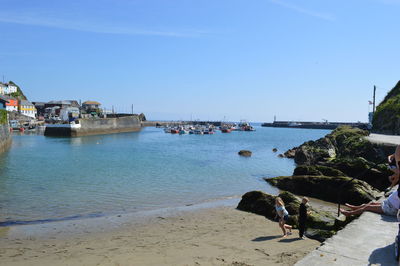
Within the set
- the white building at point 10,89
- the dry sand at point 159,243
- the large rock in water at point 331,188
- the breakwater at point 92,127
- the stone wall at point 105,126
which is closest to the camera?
the dry sand at point 159,243

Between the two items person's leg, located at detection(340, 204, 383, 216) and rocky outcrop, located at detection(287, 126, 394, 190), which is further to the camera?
rocky outcrop, located at detection(287, 126, 394, 190)

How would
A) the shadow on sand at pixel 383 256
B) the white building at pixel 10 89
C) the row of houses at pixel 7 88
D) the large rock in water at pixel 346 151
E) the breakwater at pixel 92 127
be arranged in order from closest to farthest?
the shadow on sand at pixel 383 256 < the large rock in water at pixel 346 151 < the breakwater at pixel 92 127 < the row of houses at pixel 7 88 < the white building at pixel 10 89

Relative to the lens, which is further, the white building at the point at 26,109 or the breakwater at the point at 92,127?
the white building at the point at 26,109

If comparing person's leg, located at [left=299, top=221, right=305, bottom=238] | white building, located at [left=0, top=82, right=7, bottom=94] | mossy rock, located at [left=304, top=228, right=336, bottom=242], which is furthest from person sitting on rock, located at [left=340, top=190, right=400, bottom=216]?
white building, located at [left=0, top=82, right=7, bottom=94]

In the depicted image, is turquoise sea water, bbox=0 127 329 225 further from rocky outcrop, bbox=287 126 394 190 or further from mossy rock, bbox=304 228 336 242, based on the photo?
mossy rock, bbox=304 228 336 242

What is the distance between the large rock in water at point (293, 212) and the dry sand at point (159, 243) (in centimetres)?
48

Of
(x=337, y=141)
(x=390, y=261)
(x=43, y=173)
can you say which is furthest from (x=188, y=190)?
(x=337, y=141)

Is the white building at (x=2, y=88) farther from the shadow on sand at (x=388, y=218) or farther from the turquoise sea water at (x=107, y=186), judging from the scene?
the shadow on sand at (x=388, y=218)

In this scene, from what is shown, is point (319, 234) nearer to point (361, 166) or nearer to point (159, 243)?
point (159, 243)

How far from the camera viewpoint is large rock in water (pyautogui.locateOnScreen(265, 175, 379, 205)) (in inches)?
630

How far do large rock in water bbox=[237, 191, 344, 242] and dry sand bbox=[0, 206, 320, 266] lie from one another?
18.7 inches

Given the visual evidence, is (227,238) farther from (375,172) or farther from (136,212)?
(375,172)

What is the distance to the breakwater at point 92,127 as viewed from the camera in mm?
76000

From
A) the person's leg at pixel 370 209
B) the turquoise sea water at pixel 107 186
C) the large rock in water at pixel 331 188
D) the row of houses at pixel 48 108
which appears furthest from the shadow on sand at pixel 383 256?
the row of houses at pixel 48 108
